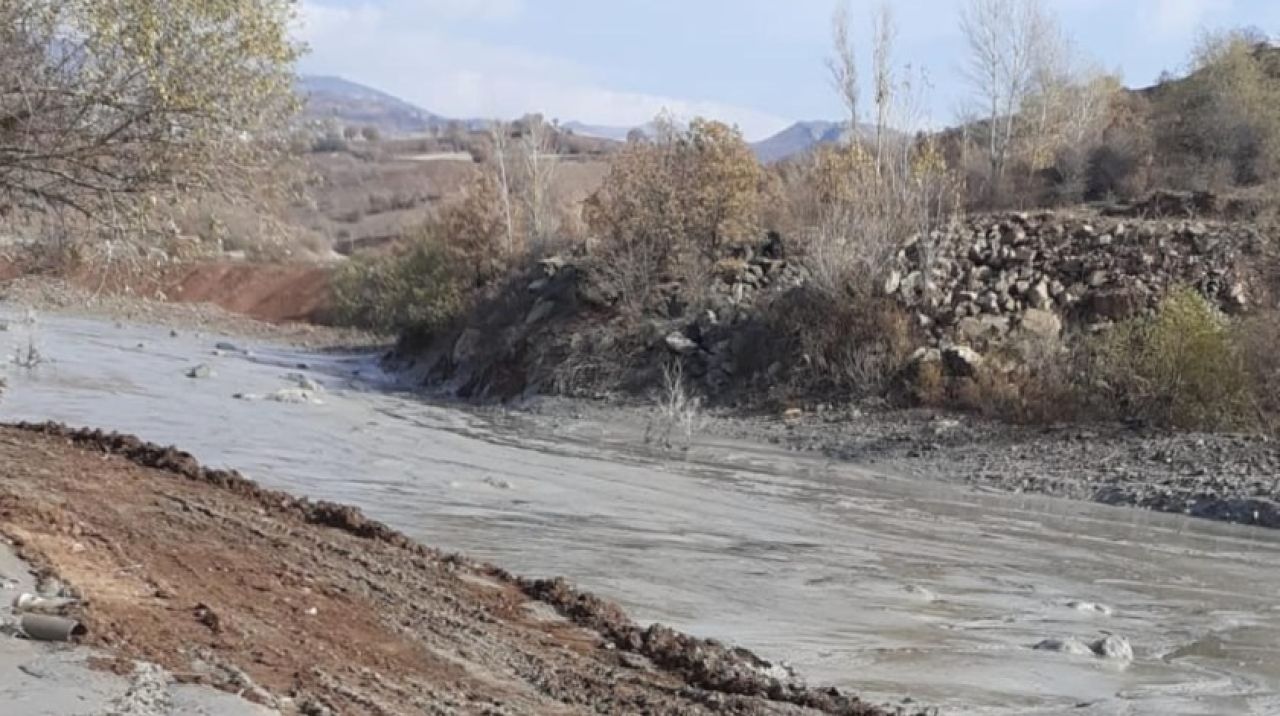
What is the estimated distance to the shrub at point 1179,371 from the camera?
83.4 feet

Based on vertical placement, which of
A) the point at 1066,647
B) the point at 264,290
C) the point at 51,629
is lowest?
the point at 264,290

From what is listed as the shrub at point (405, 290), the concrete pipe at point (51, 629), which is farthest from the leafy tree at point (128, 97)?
the shrub at point (405, 290)

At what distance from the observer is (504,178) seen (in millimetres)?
50594

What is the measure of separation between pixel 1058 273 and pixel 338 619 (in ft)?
86.9

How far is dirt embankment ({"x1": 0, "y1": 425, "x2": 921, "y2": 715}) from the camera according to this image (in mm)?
7516

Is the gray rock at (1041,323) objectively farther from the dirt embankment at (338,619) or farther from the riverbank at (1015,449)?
Answer: the dirt embankment at (338,619)

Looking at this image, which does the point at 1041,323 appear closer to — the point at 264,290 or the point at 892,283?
the point at 892,283

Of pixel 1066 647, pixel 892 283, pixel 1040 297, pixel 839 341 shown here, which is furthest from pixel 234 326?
pixel 1066 647

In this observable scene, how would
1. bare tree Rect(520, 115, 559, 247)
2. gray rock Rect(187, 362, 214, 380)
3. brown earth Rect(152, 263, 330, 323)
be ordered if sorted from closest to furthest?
gray rock Rect(187, 362, 214, 380), bare tree Rect(520, 115, 559, 247), brown earth Rect(152, 263, 330, 323)

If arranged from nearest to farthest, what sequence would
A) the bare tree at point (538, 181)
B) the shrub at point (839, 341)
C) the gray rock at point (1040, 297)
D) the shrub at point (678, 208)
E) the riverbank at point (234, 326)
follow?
the shrub at point (839, 341) → the gray rock at point (1040, 297) → the shrub at point (678, 208) → the bare tree at point (538, 181) → the riverbank at point (234, 326)

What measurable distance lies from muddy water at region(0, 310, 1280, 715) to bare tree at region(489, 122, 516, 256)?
69.1 ft

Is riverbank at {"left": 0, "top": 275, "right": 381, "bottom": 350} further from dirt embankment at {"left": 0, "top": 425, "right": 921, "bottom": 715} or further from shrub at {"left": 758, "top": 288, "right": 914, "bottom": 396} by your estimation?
dirt embankment at {"left": 0, "top": 425, "right": 921, "bottom": 715}

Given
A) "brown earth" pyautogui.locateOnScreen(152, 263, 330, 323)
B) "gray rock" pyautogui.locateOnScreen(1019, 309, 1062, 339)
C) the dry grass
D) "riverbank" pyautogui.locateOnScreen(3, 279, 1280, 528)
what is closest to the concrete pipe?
"riverbank" pyautogui.locateOnScreen(3, 279, 1280, 528)

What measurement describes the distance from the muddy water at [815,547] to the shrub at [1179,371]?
5150 mm
